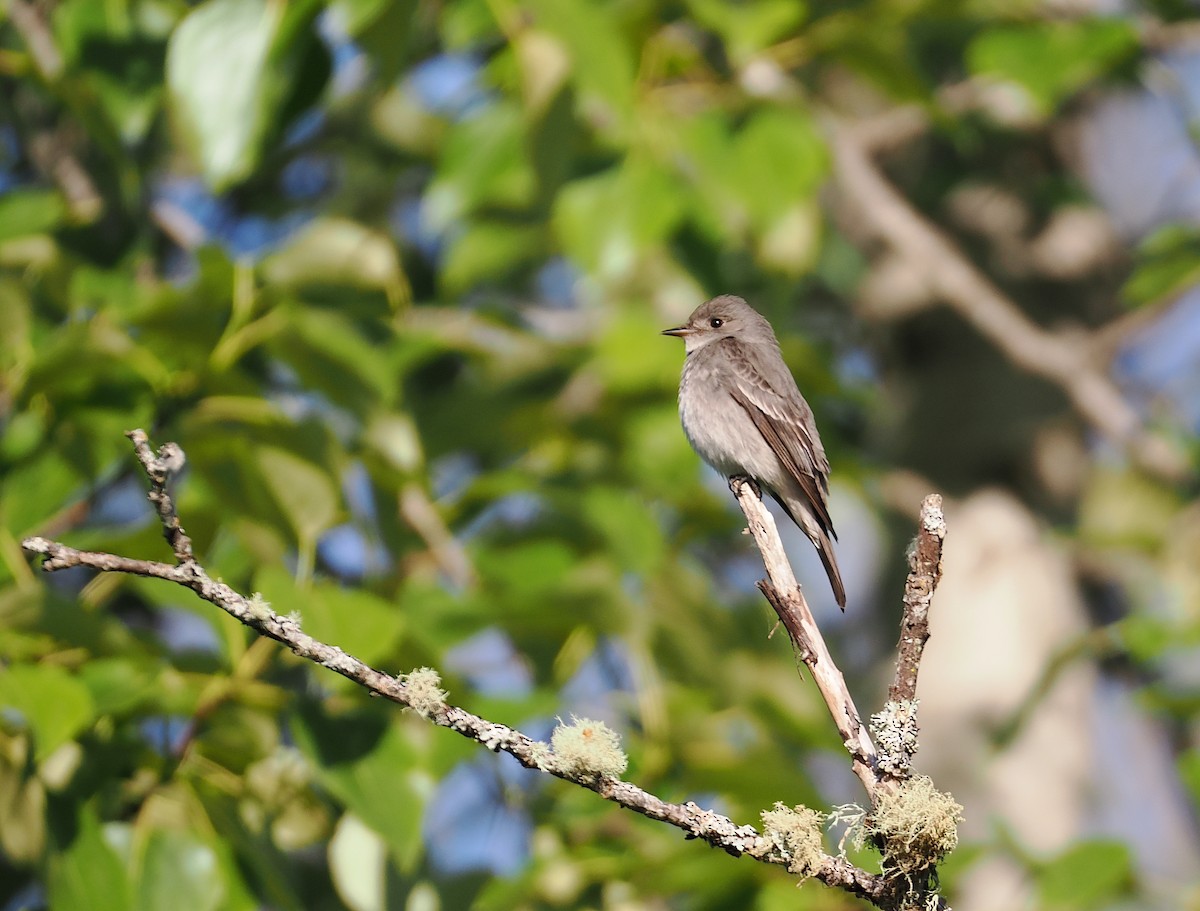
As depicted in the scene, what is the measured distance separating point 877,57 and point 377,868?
323cm

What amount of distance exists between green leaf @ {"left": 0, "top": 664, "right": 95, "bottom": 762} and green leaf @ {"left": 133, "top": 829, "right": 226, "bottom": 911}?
0.44 m

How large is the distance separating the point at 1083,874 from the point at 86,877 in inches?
111

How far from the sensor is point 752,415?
464 centimetres

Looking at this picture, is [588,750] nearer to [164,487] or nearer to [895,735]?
[895,735]

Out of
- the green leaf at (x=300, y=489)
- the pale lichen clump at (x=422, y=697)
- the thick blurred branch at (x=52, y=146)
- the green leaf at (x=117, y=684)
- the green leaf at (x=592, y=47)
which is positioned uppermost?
the thick blurred branch at (x=52, y=146)

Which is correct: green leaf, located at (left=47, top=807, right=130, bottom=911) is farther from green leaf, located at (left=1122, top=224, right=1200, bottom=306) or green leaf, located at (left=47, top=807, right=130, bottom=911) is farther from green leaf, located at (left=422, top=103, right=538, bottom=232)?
green leaf, located at (left=1122, top=224, right=1200, bottom=306)

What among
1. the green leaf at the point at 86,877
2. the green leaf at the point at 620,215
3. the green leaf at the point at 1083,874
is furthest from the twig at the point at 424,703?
the green leaf at the point at 620,215

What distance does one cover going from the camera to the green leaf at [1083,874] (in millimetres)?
4023

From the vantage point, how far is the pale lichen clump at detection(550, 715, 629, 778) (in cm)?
197

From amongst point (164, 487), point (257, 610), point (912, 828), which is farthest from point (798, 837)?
point (164, 487)

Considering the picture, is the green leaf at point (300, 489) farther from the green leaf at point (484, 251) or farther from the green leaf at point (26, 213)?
the green leaf at point (484, 251)

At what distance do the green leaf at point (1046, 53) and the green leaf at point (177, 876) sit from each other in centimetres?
387

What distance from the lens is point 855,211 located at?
782 centimetres

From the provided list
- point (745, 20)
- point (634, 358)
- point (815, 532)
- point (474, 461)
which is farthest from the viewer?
point (474, 461)
